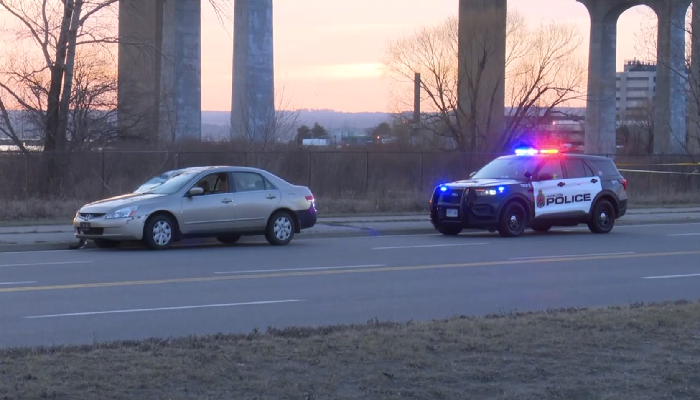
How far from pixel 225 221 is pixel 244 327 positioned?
9.27 meters

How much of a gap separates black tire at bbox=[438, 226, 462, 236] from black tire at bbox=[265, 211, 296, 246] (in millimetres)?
3958

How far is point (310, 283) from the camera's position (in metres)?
13.6

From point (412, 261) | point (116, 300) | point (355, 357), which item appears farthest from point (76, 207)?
point (355, 357)

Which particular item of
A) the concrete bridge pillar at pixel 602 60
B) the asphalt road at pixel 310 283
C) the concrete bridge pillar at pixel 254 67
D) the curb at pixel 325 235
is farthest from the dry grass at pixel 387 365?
the concrete bridge pillar at pixel 602 60

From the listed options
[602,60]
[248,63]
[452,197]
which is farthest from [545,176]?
[602,60]

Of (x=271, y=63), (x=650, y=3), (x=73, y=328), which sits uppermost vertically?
(x=650, y=3)

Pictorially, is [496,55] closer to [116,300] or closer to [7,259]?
[7,259]

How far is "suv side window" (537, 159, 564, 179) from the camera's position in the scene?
876 inches

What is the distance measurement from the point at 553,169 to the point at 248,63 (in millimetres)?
23063

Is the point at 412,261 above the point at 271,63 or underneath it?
underneath

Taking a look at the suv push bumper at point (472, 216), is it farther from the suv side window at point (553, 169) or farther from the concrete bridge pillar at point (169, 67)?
the concrete bridge pillar at point (169, 67)

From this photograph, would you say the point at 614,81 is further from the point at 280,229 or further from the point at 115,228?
the point at 115,228

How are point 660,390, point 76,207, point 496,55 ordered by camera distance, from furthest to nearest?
point 496,55
point 76,207
point 660,390

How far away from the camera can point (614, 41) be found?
58656mm
